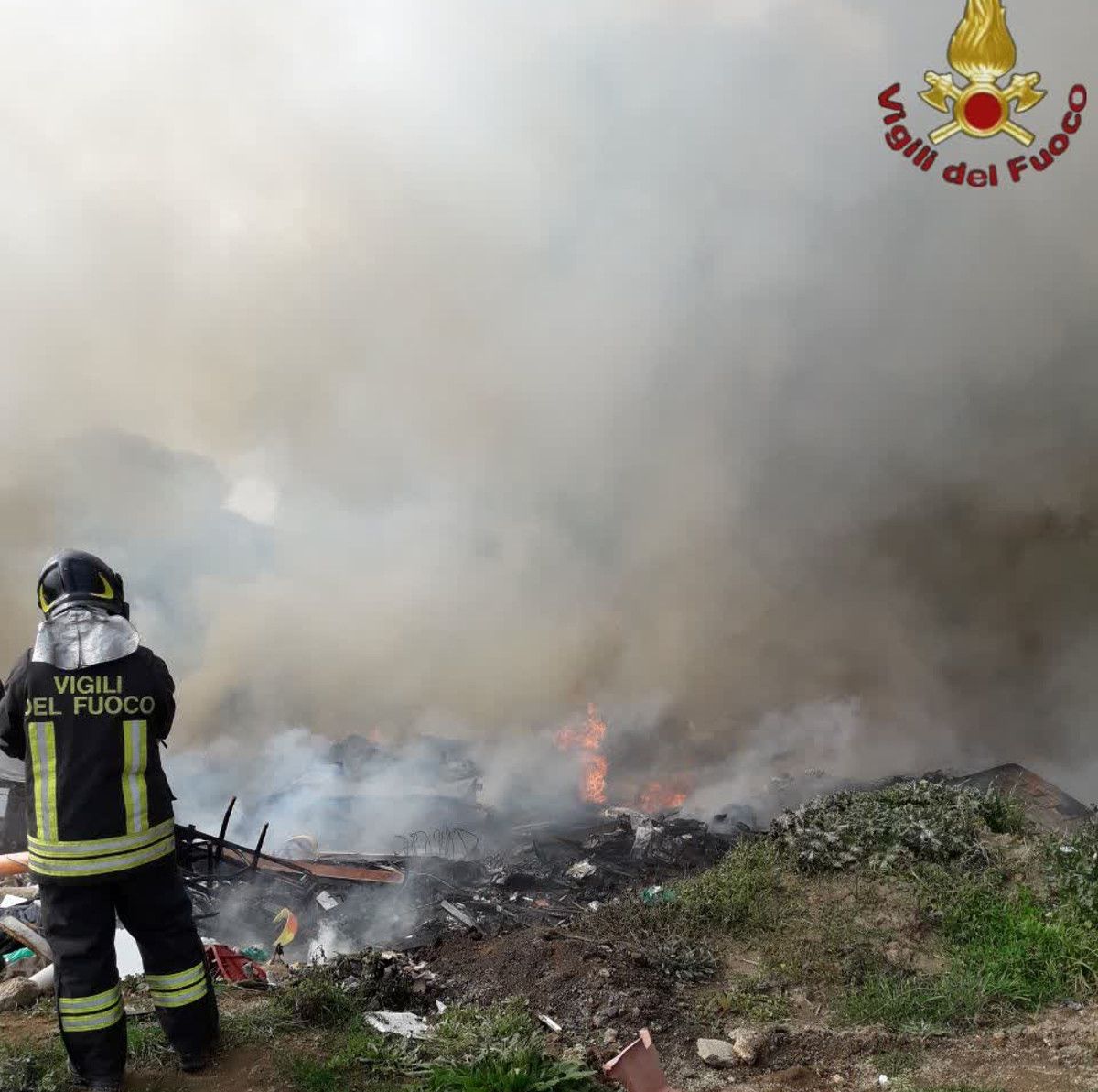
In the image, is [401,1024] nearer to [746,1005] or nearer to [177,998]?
[177,998]

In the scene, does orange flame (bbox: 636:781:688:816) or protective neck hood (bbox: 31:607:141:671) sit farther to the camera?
orange flame (bbox: 636:781:688:816)

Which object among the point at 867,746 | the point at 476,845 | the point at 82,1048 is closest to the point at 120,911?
the point at 82,1048

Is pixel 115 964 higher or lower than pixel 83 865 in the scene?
lower

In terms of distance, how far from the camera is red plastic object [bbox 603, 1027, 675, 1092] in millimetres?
3107

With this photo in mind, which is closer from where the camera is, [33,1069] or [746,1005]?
[33,1069]

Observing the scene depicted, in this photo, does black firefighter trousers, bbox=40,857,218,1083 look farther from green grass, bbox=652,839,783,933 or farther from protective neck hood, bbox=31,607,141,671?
green grass, bbox=652,839,783,933

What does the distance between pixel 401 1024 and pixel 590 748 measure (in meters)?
10.1

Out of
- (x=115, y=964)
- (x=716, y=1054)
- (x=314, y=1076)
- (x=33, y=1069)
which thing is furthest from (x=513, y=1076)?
(x=33, y=1069)

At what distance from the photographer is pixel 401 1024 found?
3.68 metres

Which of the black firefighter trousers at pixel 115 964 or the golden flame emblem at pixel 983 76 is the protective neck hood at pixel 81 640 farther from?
the golden flame emblem at pixel 983 76

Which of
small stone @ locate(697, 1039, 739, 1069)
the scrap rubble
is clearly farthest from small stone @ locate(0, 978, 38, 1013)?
small stone @ locate(697, 1039, 739, 1069)

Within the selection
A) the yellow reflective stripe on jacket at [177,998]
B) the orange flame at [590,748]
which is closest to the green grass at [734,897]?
the yellow reflective stripe on jacket at [177,998]

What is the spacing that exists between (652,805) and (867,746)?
13.9 ft

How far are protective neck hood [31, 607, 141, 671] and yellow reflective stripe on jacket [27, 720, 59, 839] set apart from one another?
223 millimetres
